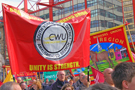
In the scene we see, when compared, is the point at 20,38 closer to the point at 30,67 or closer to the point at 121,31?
the point at 30,67

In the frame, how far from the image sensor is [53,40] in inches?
198

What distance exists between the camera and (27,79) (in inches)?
419

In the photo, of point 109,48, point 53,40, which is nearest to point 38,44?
point 53,40

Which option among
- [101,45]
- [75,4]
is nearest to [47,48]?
[101,45]

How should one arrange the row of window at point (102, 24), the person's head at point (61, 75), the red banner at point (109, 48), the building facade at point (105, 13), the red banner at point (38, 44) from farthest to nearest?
the row of window at point (102, 24) → the building facade at point (105, 13) → the red banner at point (109, 48) → the person's head at point (61, 75) → the red banner at point (38, 44)

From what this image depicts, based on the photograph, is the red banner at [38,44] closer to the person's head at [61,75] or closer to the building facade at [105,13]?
the person's head at [61,75]

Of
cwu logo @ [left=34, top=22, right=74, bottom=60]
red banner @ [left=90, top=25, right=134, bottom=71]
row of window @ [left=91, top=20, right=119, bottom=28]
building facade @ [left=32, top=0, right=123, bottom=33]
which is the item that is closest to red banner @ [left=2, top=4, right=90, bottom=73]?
cwu logo @ [left=34, top=22, right=74, bottom=60]

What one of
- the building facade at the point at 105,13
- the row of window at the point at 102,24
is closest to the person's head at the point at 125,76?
the building facade at the point at 105,13

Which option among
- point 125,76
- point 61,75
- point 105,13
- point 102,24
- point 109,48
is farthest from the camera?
point 102,24

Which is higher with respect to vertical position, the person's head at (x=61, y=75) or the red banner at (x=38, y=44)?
the red banner at (x=38, y=44)

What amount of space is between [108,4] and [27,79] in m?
14.5

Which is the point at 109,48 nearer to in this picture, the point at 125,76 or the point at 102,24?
the point at 125,76

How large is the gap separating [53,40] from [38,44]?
38cm

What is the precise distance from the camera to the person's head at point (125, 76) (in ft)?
6.47
